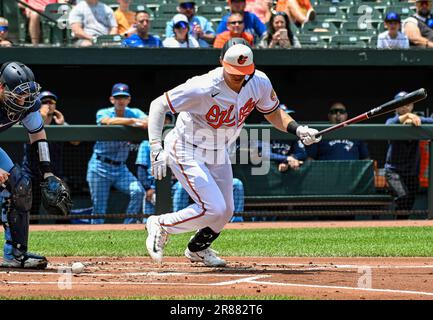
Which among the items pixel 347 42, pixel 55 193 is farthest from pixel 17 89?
pixel 347 42

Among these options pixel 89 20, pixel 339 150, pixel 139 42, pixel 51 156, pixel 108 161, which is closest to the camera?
pixel 51 156

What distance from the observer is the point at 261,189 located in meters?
11.8

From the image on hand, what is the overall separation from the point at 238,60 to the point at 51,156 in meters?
5.39

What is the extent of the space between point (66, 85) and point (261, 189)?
391cm

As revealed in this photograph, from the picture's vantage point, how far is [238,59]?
6695 mm

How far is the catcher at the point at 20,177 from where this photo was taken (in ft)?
22.1

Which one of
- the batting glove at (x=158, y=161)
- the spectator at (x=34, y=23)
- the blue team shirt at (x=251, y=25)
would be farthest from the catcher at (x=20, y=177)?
the blue team shirt at (x=251, y=25)

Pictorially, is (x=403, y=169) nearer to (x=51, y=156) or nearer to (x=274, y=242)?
(x=274, y=242)

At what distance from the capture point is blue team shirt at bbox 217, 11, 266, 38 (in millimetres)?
13078

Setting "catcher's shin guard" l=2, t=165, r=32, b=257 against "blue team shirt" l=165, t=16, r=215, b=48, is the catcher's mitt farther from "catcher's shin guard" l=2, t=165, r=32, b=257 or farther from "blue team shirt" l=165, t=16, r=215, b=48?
"blue team shirt" l=165, t=16, r=215, b=48

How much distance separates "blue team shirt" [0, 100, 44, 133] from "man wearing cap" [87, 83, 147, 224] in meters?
4.37

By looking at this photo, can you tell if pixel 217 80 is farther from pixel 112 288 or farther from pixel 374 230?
pixel 374 230

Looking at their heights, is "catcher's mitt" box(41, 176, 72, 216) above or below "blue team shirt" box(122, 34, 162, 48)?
below

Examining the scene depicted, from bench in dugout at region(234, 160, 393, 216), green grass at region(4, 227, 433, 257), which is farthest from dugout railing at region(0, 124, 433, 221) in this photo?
green grass at region(4, 227, 433, 257)
